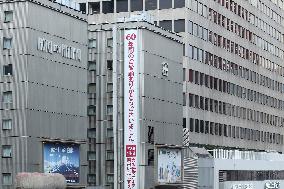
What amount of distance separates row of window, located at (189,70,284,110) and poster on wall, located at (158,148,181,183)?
69.0 ft

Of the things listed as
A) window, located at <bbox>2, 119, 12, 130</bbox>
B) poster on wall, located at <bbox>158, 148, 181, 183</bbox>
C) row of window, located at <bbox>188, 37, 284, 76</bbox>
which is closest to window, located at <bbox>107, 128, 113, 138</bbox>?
poster on wall, located at <bbox>158, 148, 181, 183</bbox>

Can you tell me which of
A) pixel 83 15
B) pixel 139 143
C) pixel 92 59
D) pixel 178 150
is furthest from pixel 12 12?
pixel 178 150

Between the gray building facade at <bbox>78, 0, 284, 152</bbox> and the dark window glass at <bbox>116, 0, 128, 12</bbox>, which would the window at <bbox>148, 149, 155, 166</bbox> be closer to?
the gray building facade at <bbox>78, 0, 284, 152</bbox>

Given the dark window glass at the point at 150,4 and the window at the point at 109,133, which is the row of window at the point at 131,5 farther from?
the window at the point at 109,133

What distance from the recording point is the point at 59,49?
68.2m

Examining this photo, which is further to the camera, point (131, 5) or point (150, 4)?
point (131, 5)

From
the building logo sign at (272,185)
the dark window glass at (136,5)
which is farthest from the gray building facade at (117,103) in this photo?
the building logo sign at (272,185)

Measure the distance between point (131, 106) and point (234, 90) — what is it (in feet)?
162

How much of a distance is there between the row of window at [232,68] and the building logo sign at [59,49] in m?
33.7

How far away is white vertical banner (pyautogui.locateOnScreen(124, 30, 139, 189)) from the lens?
77438 millimetres

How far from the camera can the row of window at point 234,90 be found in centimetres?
10792

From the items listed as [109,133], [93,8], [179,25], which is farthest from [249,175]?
[109,133]

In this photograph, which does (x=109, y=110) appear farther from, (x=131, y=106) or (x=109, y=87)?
(x=131, y=106)

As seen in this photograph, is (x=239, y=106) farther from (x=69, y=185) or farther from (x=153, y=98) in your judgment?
(x=69, y=185)
